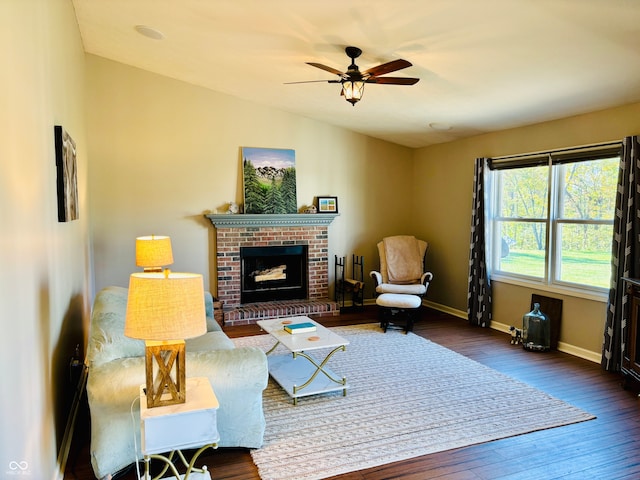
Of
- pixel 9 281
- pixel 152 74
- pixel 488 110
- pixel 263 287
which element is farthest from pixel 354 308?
pixel 9 281

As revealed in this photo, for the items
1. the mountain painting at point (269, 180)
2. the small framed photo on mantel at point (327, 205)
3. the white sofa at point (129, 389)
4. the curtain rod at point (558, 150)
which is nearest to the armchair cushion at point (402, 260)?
the small framed photo on mantel at point (327, 205)

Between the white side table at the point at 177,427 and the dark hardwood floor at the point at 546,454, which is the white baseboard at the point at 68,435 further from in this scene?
the white side table at the point at 177,427

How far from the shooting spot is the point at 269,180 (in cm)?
609

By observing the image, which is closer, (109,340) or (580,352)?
(109,340)

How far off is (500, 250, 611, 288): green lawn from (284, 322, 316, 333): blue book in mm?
2824

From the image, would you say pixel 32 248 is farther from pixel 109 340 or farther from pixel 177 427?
pixel 177 427

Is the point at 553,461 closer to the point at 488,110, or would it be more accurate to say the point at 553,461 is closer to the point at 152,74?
the point at 488,110

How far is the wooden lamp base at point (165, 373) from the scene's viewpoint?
2025mm

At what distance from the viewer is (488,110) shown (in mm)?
4660

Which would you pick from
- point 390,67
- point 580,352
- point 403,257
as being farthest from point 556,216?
point 390,67

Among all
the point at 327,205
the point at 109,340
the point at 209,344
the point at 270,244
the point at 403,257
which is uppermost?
the point at 327,205

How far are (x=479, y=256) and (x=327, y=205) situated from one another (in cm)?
224

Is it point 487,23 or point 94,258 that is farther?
Answer: point 94,258

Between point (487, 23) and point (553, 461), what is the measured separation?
277 cm
